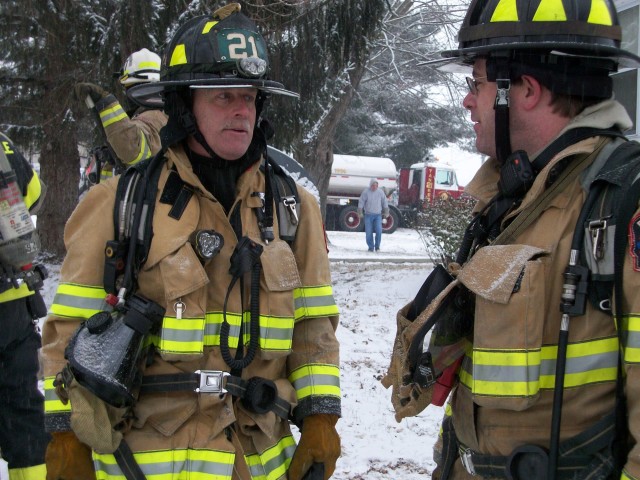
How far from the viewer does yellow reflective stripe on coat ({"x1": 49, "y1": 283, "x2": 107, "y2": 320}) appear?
2291 mm

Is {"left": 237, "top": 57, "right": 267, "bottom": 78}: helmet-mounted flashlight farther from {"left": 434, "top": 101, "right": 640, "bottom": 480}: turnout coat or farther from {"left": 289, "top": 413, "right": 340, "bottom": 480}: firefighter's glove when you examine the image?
{"left": 289, "top": 413, "right": 340, "bottom": 480}: firefighter's glove

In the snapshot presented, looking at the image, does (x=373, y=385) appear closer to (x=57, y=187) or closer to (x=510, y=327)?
(x=510, y=327)

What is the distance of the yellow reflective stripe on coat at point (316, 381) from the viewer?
249 centimetres

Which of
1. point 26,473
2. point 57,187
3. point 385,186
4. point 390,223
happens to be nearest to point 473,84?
point 26,473

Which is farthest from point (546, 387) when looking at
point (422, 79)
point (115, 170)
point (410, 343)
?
point (422, 79)

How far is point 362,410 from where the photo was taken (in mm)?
5766

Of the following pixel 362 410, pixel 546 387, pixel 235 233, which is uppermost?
pixel 235 233

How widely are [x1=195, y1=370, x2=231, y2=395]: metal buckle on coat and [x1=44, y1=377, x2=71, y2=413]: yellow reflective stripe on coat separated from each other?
18.3 inches

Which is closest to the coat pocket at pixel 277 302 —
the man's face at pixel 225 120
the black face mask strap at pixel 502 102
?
the man's face at pixel 225 120

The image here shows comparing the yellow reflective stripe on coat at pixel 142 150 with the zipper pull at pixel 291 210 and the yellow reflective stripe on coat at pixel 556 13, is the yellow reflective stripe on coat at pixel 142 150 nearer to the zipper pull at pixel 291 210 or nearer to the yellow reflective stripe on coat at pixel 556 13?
the zipper pull at pixel 291 210

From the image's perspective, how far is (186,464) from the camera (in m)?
2.18

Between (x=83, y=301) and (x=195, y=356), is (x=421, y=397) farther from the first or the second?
(x=83, y=301)

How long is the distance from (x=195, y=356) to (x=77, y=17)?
6.89 metres

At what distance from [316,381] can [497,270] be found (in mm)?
987
